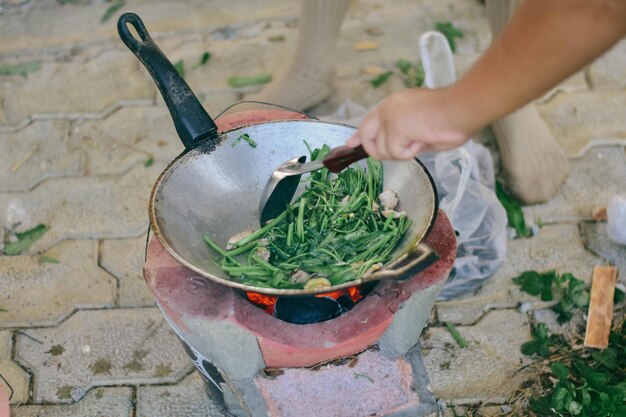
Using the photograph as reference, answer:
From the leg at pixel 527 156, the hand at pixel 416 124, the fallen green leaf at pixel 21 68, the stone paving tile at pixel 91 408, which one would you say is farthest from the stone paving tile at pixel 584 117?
the fallen green leaf at pixel 21 68

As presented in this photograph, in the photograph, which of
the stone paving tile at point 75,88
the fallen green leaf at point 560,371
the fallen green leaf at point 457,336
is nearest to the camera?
the fallen green leaf at point 560,371

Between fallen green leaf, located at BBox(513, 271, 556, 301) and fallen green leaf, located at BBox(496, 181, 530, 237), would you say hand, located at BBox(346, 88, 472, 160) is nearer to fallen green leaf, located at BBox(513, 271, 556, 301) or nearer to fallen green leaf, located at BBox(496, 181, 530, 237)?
fallen green leaf, located at BBox(513, 271, 556, 301)

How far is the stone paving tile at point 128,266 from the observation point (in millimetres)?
2744

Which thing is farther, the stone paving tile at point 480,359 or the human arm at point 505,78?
the stone paving tile at point 480,359

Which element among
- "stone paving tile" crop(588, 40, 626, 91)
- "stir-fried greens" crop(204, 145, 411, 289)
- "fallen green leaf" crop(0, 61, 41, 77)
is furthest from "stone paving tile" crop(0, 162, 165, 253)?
"stone paving tile" crop(588, 40, 626, 91)

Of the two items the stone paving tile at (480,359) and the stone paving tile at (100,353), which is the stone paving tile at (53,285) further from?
the stone paving tile at (480,359)

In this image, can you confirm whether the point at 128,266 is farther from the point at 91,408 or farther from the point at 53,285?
the point at 91,408

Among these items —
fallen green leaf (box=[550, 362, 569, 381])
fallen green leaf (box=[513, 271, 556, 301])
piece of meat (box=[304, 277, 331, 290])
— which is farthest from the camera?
fallen green leaf (box=[513, 271, 556, 301])

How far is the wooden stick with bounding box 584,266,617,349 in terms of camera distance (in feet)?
8.34

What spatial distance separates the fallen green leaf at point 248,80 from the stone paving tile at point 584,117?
137cm

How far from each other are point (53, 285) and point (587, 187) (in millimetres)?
2282

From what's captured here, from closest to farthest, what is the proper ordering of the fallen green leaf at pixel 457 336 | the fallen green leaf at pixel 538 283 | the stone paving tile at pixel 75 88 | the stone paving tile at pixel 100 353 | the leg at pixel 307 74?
1. the stone paving tile at pixel 100 353
2. the fallen green leaf at pixel 457 336
3. the fallen green leaf at pixel 538 283
4. the leg at pixel 307 74
5. the stone paving tile at pixel 75 88

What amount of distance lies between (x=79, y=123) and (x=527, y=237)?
2151mm

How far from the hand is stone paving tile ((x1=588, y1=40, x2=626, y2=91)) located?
8.14 feet
